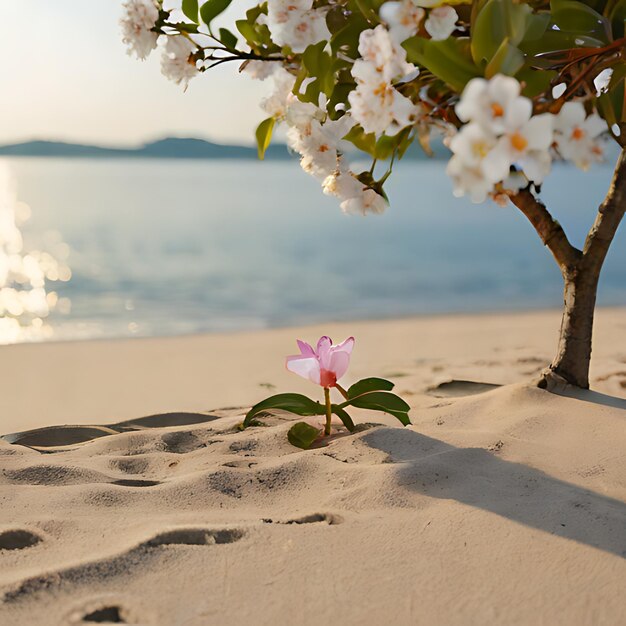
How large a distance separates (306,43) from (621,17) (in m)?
0.62

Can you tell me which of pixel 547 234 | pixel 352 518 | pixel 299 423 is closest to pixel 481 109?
pixel 352 518

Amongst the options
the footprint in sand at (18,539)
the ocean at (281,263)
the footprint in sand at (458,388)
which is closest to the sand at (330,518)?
the footprint in sand at (18,539)

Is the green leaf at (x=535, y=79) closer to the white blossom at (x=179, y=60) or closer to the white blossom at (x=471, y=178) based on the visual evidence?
the white blossom at (x=471, y=178)

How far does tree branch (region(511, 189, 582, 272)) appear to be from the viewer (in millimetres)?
2621

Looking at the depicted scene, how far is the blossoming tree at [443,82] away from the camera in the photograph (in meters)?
1.02

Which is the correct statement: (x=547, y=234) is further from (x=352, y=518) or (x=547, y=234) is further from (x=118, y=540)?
(x=118, y=540)

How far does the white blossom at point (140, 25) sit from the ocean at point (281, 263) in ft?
12.6

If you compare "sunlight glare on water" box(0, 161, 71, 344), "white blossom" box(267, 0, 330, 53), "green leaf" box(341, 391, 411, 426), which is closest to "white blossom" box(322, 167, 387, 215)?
"white blossom" box(267, 0, 330, 53)

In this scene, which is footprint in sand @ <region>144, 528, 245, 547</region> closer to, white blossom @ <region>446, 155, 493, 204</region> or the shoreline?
white blossom @ <region>446, 155, 493, 204</region>

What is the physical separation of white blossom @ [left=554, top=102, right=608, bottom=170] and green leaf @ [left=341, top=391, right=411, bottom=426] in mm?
1301

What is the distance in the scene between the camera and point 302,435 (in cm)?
234

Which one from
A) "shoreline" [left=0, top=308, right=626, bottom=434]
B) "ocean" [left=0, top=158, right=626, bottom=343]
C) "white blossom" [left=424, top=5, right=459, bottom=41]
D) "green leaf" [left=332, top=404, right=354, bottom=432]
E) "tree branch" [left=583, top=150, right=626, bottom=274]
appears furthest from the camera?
"ocean" [left=0, top=158, right=626, bottom=343]

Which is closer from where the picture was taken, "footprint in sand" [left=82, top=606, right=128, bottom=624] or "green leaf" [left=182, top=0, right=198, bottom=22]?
"footprint in sand" [left=82, top=606, right=128, bottom=624]

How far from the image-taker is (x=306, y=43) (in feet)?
5.38
